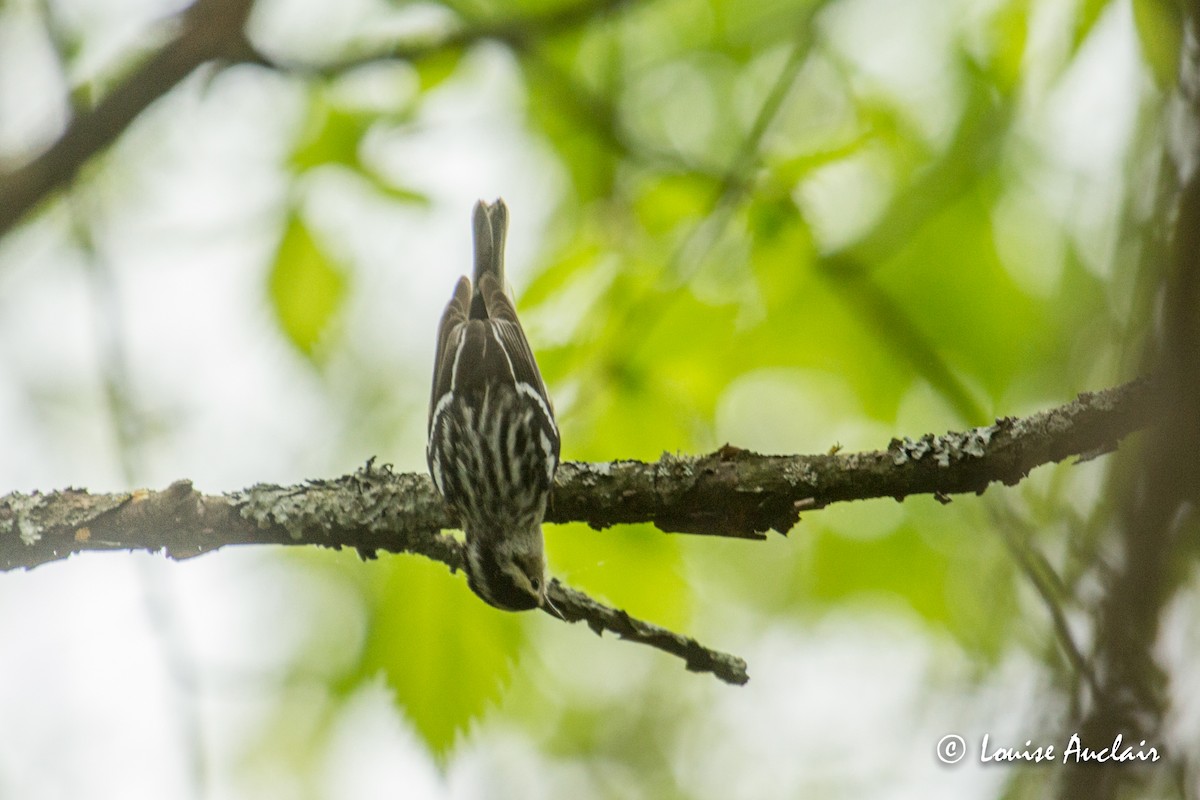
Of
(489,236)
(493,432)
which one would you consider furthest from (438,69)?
(489,236)

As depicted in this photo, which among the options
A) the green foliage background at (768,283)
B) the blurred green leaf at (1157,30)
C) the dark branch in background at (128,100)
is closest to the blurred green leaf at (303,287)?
the green foliage background at (768,283)

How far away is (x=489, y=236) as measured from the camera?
576cm

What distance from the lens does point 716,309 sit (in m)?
3.07

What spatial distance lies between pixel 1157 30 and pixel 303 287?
8.58 feet

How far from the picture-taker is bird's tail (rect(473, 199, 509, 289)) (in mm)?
5719

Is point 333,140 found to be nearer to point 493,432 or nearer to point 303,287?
point 303,287

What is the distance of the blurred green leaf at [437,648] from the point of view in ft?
8.85

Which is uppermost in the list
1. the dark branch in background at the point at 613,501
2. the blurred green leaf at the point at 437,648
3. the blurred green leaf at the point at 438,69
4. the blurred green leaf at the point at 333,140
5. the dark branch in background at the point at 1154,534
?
the blurred green leaf at the point at 438,69

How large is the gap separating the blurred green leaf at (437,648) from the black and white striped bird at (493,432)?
0.65 m

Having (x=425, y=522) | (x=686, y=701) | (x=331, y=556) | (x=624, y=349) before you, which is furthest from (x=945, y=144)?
(x=686, y=701)

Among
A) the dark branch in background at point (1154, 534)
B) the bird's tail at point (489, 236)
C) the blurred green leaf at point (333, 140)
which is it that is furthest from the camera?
the bird's tail at point (489, 236)

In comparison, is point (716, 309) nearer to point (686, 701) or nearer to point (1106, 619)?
point (1106, 619)

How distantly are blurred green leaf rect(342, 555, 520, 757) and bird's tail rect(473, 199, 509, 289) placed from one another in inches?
121

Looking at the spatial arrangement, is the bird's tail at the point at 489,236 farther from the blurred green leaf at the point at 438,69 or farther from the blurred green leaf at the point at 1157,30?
the blurred green leaf at the point at 1157,30
